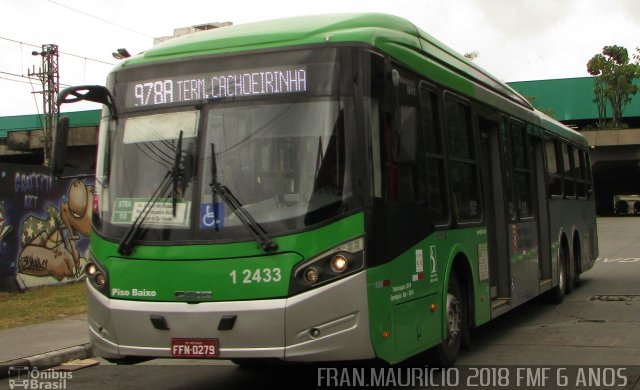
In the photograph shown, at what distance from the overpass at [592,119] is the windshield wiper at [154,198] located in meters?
47.8

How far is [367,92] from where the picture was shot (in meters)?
6.14

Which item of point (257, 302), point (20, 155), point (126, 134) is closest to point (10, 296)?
point (126, 134)

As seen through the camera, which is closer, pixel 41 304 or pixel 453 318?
Answer: pixel 453 318

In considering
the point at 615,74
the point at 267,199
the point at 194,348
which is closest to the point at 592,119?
the point at 615,74

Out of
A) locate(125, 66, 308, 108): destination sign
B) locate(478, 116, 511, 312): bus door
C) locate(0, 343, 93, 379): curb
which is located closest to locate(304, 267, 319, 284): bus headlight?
locate(125, 66, 308, 108): destination sign

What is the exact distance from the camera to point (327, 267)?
5.83m

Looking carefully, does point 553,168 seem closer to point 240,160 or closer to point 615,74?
point 240,160

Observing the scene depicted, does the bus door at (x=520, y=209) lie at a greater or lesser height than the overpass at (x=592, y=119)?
lesser

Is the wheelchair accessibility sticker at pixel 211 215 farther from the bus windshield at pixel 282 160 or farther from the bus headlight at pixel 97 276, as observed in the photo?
the bus headlight at pixel 97 276

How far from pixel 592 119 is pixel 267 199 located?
2320 inches

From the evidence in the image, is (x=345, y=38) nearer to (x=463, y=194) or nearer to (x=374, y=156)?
(x=374, y=156)

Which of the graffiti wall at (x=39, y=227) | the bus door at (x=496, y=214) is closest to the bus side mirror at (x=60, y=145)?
the bus door at (x=496, y=214)

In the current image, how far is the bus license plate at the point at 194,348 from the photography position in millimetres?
5895

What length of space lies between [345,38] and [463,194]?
8.81 ft
